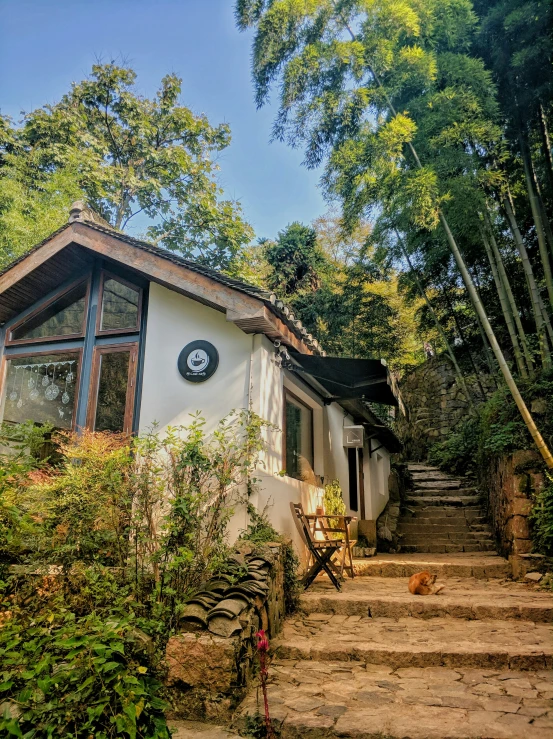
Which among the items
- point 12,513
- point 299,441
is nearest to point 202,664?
point 12,513

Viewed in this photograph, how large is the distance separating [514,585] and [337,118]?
6.98 m

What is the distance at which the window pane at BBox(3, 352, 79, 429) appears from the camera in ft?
22.9

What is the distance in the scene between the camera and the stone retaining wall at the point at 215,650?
329 cm

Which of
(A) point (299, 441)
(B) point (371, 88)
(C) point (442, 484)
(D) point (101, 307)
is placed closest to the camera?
(D) point (101, 307)

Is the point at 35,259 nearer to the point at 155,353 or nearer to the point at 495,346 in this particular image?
the point at 155,353

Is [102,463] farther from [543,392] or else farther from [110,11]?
[543,392]

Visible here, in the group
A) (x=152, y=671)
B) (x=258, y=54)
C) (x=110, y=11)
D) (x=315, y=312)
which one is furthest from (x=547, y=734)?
(x=315, y=312)

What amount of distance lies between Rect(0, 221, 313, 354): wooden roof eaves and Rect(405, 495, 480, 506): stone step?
7.38m

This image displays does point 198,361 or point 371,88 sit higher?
point 371,88

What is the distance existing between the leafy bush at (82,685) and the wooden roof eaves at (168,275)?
3.39 metres

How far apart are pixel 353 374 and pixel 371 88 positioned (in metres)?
4.50

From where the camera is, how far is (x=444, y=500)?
12.6 meters

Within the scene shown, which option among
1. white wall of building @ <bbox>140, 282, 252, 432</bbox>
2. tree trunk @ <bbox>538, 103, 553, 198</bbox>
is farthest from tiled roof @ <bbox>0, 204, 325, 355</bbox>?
tree trunk @ <bbox>538, 103, 553, 198</bbox>

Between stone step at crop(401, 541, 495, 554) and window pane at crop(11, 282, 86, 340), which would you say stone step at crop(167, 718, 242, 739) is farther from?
stone step at crop(401, 541, 495, 554)
